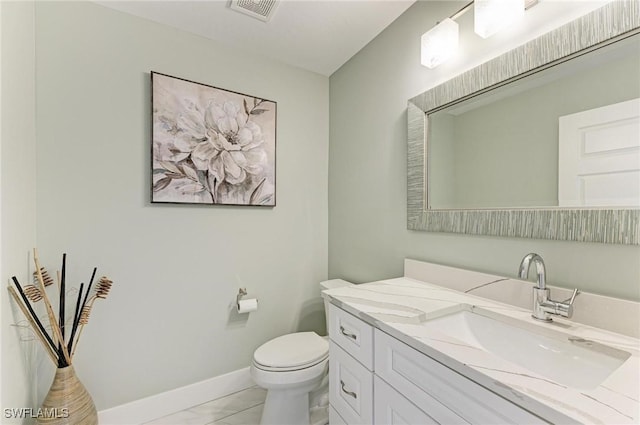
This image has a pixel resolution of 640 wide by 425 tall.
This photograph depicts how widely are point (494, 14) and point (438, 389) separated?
1.33 meters

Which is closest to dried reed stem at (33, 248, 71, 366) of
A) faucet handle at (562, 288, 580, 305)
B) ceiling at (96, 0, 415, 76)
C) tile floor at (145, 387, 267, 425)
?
tile floor at (145, 387, 267, 425)

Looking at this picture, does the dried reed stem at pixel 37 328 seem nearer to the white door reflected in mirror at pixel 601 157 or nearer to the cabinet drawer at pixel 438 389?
the cabinet drawer at pixel 438 389

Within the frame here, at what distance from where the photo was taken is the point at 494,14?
40.8 inches

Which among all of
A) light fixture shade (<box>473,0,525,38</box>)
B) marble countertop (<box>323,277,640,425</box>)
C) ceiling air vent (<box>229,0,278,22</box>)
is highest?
ceiling air vent (<box>229,0,278,22</box>)

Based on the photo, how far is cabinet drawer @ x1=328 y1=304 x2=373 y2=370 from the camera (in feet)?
3.14

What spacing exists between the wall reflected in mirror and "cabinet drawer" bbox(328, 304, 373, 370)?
0.71 m

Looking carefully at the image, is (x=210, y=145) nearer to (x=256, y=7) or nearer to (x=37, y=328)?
(x=256, y=7)

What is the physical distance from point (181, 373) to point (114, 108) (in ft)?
5.27

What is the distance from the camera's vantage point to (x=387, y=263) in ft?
5.38

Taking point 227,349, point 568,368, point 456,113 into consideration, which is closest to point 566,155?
point 456,113

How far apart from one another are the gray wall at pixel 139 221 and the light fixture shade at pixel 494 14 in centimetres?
128

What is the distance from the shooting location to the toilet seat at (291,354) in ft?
4.50

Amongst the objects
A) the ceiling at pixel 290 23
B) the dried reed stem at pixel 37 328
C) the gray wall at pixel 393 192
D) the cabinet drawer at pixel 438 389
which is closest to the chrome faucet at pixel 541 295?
the gray wall at pixel 393 192

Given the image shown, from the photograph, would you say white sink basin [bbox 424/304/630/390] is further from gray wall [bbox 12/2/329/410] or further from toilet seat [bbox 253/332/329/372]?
gray wall [bbox 12/2/329/410]
